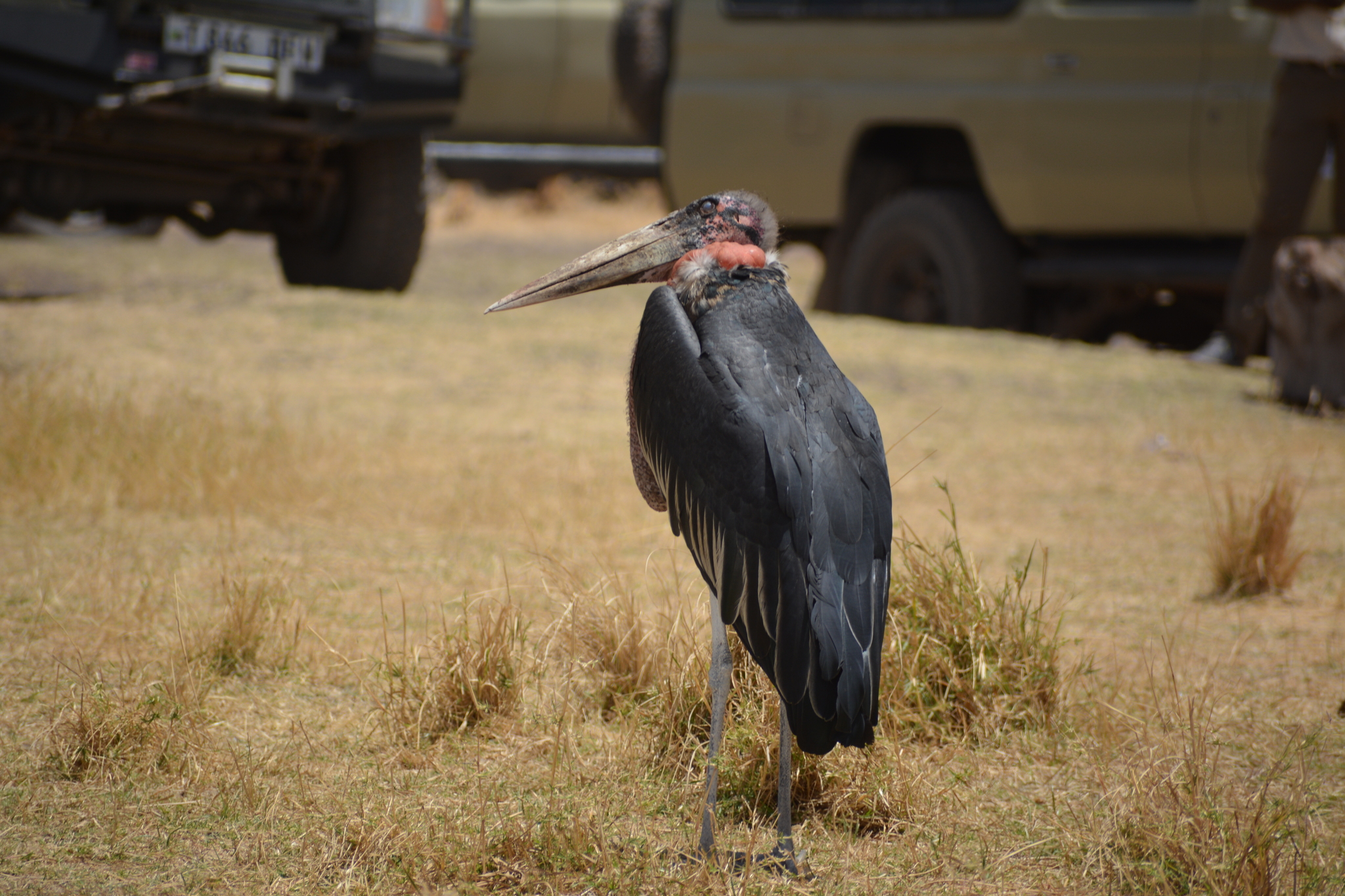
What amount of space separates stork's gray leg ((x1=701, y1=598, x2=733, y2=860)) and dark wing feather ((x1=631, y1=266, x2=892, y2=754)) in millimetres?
121

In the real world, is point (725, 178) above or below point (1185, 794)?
above

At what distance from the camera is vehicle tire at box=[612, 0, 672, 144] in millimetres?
9086

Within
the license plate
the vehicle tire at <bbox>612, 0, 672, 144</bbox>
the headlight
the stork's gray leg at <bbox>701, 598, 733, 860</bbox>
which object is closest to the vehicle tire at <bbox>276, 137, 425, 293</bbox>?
the headlight

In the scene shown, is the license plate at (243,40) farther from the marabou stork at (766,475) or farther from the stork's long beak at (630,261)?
the marabou stork at (766,475)

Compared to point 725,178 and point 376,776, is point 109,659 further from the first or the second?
point 725,178

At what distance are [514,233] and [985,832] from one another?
12540 millimetres

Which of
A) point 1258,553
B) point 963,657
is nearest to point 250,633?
point 963,657

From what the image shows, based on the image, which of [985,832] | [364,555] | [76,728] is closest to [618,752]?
[985,832]

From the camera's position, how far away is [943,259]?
8.18 meters

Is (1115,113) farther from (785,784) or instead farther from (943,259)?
(785,784)

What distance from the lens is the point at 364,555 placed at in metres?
4.54

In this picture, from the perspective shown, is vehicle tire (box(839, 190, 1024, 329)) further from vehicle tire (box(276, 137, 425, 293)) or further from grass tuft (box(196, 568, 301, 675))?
grass tuft (box(196, 568, 301, 675))

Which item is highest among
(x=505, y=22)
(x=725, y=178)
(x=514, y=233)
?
(x=505, y=22)

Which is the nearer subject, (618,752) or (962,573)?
(618,752)
